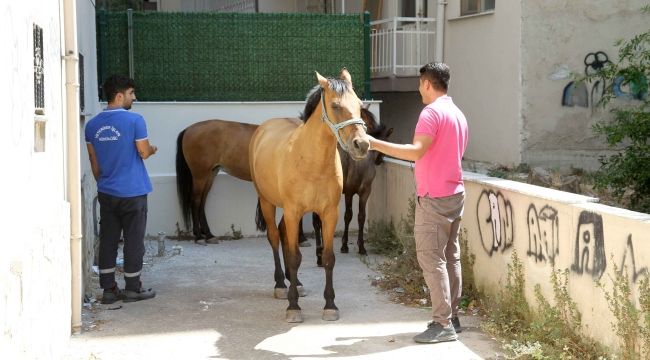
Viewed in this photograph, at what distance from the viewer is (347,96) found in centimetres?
621

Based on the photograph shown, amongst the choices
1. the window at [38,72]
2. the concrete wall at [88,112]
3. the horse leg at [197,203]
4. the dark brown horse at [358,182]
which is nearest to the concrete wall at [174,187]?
the horse leg at [197,203]

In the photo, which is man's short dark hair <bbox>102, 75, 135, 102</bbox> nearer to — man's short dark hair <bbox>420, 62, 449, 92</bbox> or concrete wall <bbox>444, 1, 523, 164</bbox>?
man's short dark hair <bbox>420, 62, 449, 92</bbox>

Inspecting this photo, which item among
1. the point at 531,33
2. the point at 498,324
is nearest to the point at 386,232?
the point at 498,324

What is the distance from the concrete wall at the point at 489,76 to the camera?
47.5 ft

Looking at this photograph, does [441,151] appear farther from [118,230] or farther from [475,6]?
[475,6]

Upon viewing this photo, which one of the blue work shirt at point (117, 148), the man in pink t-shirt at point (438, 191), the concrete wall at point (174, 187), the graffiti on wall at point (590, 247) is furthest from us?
the concrete wall at point (174, 187)

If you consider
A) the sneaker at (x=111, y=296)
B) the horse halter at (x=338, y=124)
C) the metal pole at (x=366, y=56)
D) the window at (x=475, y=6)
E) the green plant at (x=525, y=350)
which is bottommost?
the sneaker at (x=111, y=296)

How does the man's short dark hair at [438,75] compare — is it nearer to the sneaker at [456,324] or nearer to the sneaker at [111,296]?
the sneaker at [456,324]

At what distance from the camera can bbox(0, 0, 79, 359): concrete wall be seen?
3381 millimetres

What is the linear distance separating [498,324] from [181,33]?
7119mm

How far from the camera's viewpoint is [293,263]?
277 inches

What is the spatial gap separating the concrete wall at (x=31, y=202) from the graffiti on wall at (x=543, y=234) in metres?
3.36

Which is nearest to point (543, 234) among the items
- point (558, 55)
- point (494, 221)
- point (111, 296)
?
point (494, 221)

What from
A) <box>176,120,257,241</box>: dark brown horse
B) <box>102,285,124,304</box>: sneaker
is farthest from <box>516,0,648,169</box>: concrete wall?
<box>102,285,124,304</box>: sneaker
